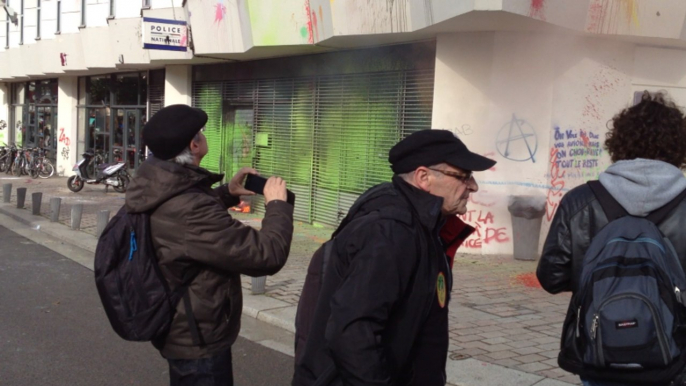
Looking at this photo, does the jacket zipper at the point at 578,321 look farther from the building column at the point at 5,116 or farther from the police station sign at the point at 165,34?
the building column at the point at 5,116

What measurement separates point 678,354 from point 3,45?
31173mm

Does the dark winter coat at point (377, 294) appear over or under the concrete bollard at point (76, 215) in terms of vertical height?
over

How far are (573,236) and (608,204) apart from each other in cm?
19

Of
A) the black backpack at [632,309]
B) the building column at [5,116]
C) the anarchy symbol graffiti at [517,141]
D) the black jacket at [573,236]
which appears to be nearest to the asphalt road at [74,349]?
the black jacket at [573,236]

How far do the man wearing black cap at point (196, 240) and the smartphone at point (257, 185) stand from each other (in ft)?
0.19

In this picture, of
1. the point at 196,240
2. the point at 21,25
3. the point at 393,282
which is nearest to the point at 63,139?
the point at 21,25

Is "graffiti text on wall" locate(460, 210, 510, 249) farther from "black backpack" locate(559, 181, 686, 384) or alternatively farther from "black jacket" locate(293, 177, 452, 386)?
"black jacket" locate(293, 177, 452, 386)

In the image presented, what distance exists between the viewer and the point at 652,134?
9.56ft

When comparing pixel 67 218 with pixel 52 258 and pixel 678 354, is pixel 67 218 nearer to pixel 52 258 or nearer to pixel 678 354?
pixel 52 258

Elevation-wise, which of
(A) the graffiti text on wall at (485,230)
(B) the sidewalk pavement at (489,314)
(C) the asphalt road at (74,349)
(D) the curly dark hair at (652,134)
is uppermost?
(D) the curly dark hair at (652,134)

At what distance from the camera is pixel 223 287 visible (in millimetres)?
3002

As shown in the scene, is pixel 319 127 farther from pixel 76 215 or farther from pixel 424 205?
pixel 424 205

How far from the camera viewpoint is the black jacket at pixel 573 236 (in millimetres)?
2738

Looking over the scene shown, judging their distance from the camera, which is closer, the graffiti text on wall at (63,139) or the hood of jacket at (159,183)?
the hood of jacket at (159,183)
